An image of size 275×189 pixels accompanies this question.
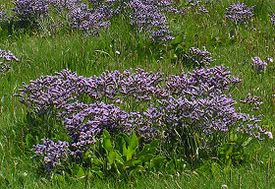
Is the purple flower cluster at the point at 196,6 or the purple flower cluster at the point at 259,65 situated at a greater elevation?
the purple flower cluster at the point at 196,6

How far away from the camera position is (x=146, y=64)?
6.41 metres

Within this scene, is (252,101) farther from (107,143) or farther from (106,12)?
(106,12)

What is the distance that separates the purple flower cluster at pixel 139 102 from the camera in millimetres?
4207

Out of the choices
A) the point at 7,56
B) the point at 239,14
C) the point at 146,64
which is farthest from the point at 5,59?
the point at 239,14

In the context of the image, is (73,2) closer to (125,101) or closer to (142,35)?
(142,35)

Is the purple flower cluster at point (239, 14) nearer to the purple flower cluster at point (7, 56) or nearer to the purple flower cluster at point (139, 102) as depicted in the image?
the purple flower cluster at point (7, 56)

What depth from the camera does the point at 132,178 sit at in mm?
4121

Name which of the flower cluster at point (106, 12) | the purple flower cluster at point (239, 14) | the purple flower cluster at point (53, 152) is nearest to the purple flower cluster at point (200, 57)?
the flower cluster at point (106, 12)

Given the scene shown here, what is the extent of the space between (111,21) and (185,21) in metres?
0.96

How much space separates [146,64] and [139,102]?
1.68 m

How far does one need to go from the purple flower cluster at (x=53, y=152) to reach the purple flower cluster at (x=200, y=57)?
2.62 m

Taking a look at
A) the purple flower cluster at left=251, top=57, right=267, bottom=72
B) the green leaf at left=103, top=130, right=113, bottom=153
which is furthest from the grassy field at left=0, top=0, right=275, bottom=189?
the green leaf at left=103, top=130, right=113, bottom=153

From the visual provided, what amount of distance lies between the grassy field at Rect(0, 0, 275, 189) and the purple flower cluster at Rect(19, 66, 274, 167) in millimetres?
273

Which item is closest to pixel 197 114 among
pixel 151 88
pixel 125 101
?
pixel 151 88
